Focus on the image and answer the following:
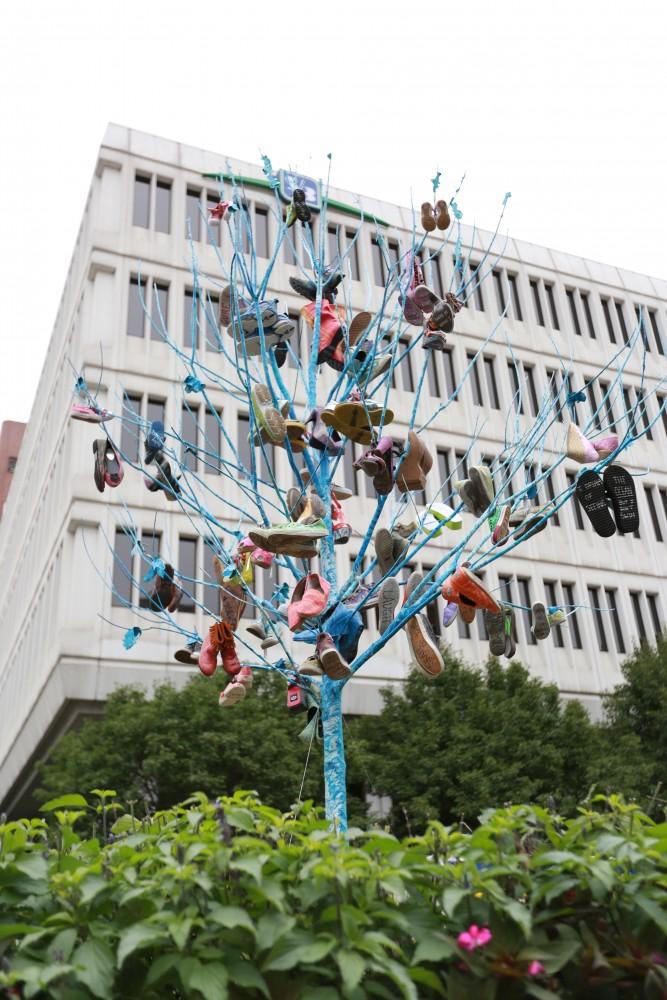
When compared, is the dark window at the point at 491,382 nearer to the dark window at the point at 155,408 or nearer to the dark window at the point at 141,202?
the dark window at the point at 155,408

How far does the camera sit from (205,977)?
2.46 meters

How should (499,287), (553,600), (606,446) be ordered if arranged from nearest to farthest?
(606,446) → (553,600) → (499,287)

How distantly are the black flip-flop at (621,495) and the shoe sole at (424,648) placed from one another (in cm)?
120

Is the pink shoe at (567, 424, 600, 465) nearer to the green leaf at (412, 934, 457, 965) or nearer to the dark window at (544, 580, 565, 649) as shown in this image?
the green leaf at (412, 934, 457, 965)

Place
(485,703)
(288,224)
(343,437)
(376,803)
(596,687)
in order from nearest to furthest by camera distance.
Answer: (343,437) < (288,224) < (485,703) < (376,803) < (596,687)

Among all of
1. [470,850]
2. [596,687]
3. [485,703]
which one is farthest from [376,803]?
[470,850]

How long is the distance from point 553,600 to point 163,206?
1452 cm

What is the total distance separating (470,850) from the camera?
2.88 meters

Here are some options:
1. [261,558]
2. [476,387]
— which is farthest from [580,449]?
[476,387]

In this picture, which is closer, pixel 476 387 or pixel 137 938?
pixel 137 938

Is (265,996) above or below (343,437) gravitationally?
below

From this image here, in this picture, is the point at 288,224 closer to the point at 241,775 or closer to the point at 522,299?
the point at 241,775

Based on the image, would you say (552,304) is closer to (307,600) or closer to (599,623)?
(599,623)

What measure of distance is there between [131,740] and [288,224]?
12383mm
